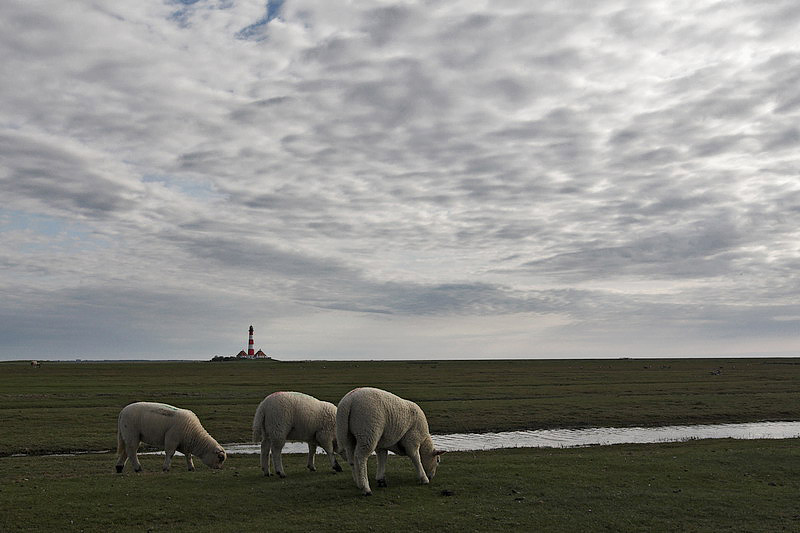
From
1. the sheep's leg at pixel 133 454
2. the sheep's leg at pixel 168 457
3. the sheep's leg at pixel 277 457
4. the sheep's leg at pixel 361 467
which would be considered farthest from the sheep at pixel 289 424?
the sheep's leg at pixel 133 454

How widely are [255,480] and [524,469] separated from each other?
290 inches

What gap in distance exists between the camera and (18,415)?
3603 centimetres

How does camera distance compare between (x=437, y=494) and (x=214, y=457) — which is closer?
(x=437, y=494)

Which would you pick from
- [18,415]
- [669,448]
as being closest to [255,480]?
[669,448]

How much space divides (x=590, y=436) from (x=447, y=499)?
65.0 ft

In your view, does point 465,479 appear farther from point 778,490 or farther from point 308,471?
point 778,490

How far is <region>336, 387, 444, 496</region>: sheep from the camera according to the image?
1476cm

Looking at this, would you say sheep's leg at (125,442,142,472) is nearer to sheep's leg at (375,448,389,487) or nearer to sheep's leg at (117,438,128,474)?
sheep's leg at (117,438,128,474)

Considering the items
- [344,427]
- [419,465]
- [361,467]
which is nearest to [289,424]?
[344,427]

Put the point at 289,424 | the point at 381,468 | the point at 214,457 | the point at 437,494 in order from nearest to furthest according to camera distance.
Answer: the point at 437,494
the point at 381,468
the point at 289,424
the point at 214,457

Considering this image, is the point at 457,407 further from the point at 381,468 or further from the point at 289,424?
the point at 381,468

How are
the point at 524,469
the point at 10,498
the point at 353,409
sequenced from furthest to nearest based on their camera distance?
the point at 524,469 → the point at 353,409 → the point at 10,498

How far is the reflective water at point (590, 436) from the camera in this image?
2812 centimetres

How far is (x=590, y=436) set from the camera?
104ft
